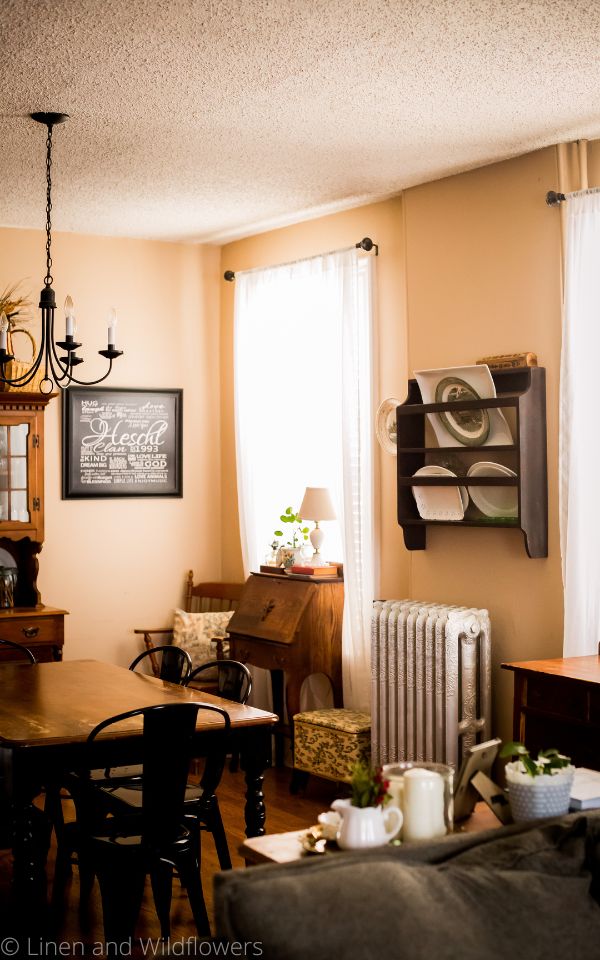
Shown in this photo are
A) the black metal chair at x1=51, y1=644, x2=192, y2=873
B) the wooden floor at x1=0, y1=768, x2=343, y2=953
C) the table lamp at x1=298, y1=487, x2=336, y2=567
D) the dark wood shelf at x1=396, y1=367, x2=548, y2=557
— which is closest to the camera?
the black metal chair at x1=51, y1=644, x2=192, y2=873

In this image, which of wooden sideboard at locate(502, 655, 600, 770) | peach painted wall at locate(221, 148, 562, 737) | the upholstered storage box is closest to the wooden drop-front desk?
the upholstered storage box

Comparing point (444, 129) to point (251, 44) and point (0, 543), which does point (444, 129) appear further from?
point (0, 543)

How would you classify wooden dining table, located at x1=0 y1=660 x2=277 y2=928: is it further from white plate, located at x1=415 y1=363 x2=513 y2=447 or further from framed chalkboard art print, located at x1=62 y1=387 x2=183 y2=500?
framed chalkboard art print, located at x1=62 y1=387 x2=183 y2=500

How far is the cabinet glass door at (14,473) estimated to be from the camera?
225 inches

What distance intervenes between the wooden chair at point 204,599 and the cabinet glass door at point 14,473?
3.44 ft

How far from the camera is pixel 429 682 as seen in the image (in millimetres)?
4645

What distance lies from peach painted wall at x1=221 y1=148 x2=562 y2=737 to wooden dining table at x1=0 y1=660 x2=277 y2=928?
144 cm

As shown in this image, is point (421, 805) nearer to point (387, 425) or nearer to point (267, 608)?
point (387, 425)

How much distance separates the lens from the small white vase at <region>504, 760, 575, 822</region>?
2258 mm

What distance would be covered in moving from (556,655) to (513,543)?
1.67 feet

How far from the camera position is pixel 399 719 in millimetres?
4770

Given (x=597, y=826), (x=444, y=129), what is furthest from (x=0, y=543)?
(x=597, y=826)

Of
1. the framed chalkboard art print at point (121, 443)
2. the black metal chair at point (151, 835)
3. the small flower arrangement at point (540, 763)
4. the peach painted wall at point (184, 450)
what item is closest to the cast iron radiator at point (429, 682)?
the black metal chair at point (151, 835)

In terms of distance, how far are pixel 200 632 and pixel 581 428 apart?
106 inches
